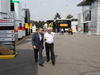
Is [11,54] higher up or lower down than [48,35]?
lower down

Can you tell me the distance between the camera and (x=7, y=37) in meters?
9.12

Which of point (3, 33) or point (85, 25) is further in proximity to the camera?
point (85, 25)

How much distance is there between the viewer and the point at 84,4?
1836 inches

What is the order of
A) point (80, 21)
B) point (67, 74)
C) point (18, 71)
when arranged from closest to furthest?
point (67, 74) < point (18, 71) < point (80, 21)

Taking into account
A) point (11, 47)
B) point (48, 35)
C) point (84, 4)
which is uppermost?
point (84, 4)

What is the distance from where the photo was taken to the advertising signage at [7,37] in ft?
29.4

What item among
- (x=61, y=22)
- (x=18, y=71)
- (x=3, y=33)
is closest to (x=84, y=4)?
(x=61, y=22)

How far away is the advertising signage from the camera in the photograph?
897 centimetres

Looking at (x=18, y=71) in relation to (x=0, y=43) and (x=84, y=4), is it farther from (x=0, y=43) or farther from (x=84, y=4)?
(x=84, y=4)

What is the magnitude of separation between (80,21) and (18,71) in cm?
4403

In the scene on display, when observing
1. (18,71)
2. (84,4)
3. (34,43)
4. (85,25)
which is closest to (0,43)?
(34,43)

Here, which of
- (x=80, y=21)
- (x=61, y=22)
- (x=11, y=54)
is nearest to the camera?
(x=11, y=54)

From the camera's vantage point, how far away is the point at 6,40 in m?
9.09

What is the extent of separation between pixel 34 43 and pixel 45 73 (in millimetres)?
1788
